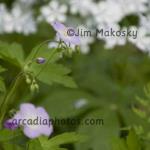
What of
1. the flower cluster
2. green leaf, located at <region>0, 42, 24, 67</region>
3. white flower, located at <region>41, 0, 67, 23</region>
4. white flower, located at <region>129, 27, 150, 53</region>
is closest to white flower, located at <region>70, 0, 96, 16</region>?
the flower cluster

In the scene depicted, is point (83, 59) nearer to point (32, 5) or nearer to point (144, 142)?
point (32, 5)

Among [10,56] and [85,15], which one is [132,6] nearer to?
[85,15]

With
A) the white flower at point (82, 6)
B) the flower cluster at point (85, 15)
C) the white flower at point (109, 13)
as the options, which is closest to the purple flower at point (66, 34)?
the flower cluster at point (85, 15)

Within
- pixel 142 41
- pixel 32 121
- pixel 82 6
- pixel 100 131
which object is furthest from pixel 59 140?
pixel 82 6

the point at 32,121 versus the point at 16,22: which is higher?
the point at 32,121

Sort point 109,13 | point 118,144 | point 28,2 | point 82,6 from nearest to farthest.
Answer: point 118,144
point 109,13
point 82,6
point 28,2

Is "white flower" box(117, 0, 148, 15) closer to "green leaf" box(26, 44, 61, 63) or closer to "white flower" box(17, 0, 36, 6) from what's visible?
"white flower" box(17, 0, 36, 6)
